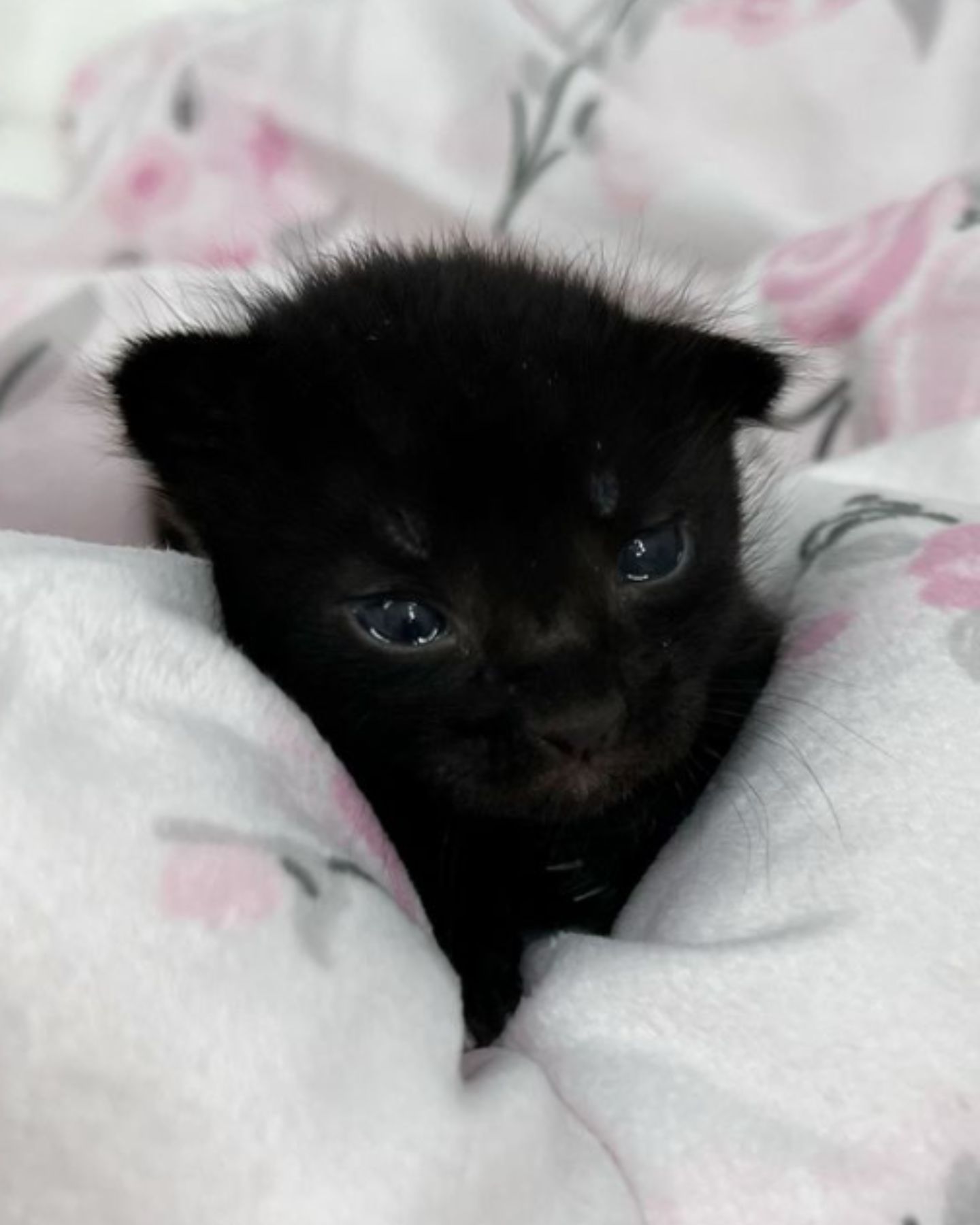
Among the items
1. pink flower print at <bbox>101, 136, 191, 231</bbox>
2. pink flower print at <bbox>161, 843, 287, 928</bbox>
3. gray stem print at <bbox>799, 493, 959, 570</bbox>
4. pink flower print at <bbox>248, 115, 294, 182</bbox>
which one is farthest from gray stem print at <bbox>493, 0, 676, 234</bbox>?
pink flower print at <bbox>161, 843, 287, 928</bbox>

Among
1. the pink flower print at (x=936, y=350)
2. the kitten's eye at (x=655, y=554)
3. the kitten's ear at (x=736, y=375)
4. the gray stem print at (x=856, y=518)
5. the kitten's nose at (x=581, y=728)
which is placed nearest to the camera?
the kitten's nose at (x=581, y=728)

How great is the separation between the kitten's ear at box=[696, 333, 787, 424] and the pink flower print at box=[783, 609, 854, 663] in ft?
0.63

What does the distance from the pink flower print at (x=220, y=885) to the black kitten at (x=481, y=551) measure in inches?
8.2

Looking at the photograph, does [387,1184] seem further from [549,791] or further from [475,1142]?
[549,791]

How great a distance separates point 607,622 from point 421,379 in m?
0.22

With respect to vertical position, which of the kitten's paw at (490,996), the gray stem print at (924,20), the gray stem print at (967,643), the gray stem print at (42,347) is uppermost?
the gray stem print at (924,20)

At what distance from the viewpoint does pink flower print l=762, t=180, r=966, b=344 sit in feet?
5.87

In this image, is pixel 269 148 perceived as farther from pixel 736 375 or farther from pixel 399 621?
pixel 399 621

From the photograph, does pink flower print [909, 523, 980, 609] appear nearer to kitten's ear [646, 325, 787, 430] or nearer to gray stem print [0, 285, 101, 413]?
kitten's ear [646, 325, 787, 430]

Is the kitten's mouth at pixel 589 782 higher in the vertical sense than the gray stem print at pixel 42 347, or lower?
higher

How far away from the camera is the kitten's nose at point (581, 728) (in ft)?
3.19

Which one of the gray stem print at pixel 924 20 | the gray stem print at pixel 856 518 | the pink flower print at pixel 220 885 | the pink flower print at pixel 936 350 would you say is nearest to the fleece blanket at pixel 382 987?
the pink flower print at pixel 220 885

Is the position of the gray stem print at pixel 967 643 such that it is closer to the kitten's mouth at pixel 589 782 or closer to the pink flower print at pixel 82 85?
the kitten's mouth at pixel 589 782

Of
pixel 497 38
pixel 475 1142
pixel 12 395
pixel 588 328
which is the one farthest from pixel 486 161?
pixel 475 1142
